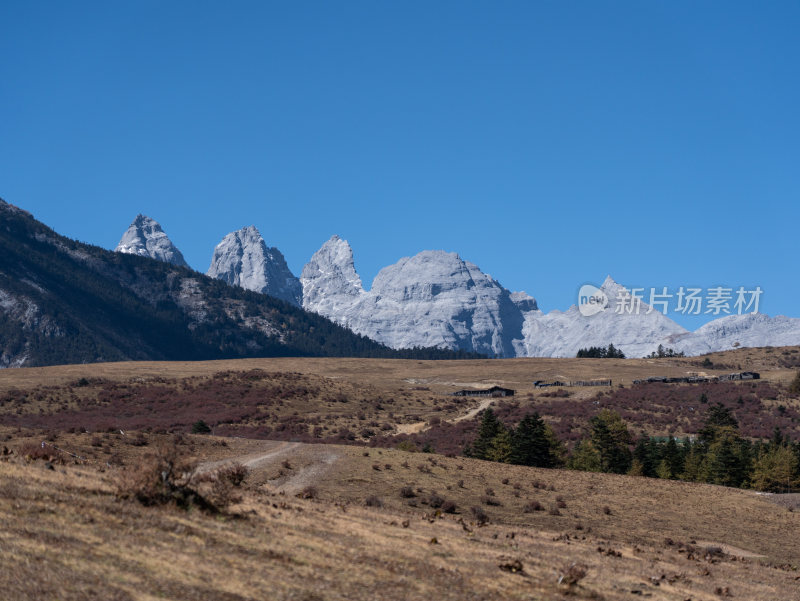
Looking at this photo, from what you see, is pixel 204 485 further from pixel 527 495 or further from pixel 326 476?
pixel 527 495

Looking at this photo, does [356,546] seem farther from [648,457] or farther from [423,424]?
[423,424]

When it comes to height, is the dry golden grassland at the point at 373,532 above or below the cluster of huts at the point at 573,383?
below

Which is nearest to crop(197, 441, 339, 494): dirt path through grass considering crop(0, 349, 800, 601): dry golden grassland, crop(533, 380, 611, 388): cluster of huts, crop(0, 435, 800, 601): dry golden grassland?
crop(0, 349, 800, 601): dry golden grassland

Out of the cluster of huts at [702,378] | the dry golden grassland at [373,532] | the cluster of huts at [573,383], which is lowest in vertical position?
the dry golden grassland at [373,532]

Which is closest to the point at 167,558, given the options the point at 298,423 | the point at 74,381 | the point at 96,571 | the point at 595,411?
the point at 96,571

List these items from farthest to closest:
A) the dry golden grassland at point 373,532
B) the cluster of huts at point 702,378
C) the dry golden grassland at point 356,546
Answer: the cluster of huts at point 702,378 → the dry golden grassland at point 373,532 → the dry golden grassland at point 356,546

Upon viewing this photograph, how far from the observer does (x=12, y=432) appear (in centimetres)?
5044

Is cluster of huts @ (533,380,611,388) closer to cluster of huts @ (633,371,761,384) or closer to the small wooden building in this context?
cluster of huts @ (633,371,761,384)

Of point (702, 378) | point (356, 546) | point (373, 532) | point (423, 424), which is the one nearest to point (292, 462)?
point (373, 532)

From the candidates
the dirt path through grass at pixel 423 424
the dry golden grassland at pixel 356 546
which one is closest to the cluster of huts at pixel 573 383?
the dirt path through grass at pixel 423 424

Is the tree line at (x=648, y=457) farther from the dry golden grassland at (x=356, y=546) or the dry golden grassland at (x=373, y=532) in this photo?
the dry golden grassland at (x=356, y=546)

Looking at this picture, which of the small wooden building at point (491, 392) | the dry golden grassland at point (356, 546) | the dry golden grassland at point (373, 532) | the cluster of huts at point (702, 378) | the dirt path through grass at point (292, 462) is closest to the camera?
the dry golden grassland at point (356, 546)

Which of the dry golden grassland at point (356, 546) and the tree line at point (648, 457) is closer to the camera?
the dry golden grassland at point (356, 546)

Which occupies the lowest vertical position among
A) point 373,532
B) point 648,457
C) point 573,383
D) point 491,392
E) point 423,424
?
point 373,532
